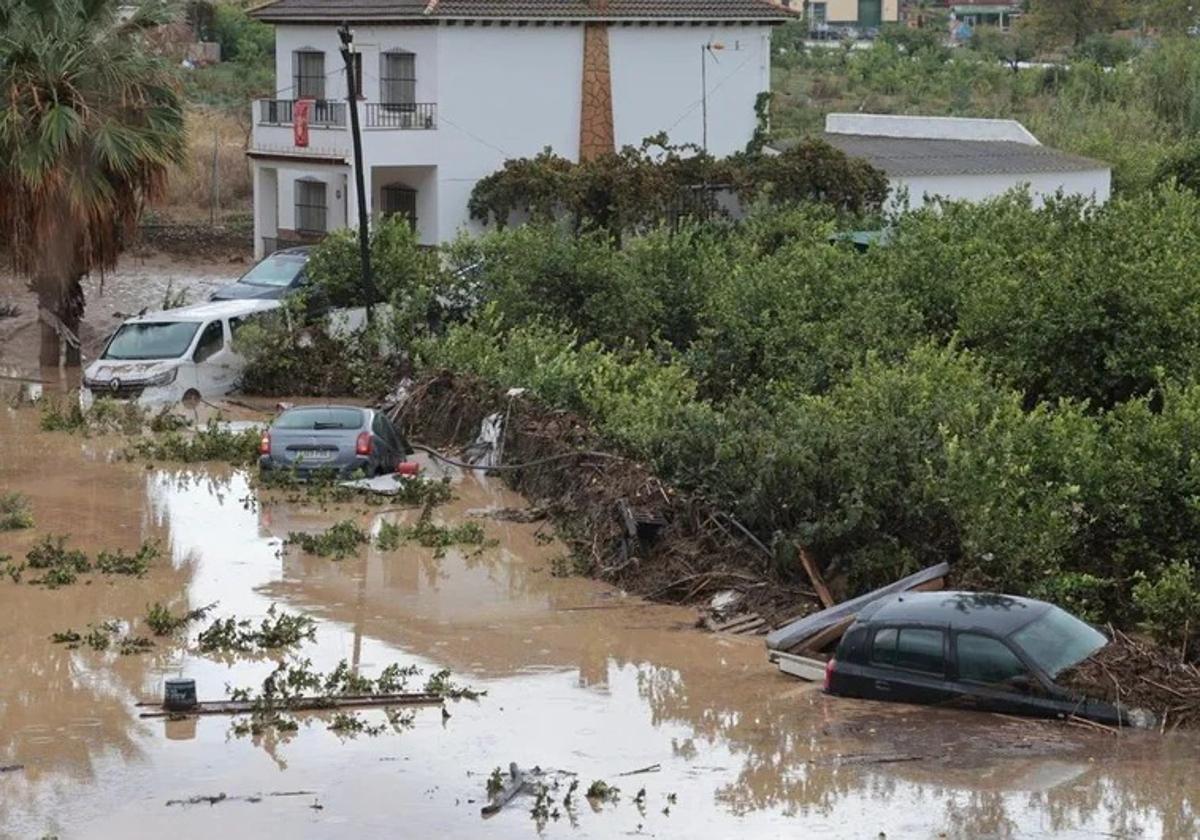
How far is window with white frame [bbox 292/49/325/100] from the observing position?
47062 millimetres

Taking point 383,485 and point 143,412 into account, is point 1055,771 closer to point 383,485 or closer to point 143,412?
point 383,485

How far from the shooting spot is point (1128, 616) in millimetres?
20250

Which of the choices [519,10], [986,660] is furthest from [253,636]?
[519,10]

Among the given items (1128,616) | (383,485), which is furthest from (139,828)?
(383,485)

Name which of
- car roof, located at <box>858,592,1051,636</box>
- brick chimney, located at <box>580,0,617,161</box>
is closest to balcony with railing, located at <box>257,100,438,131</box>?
brick chimney, located at <box>580,0,617,161</box>

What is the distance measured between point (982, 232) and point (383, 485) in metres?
11.7

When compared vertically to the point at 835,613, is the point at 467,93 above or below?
above

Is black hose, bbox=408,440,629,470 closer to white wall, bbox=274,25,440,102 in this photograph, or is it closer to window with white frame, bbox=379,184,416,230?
window with white frame, bbox=379,184,416,230

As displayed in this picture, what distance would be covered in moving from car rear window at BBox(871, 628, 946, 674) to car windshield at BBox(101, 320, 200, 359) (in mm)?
18176

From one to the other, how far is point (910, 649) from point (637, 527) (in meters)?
5.56

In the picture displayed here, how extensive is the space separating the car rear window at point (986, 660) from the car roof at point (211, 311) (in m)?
19.2

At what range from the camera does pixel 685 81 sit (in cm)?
4900

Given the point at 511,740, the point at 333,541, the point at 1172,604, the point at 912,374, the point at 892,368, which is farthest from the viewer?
the point at 892,368

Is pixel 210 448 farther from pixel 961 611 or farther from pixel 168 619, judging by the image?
pixel 961 611
